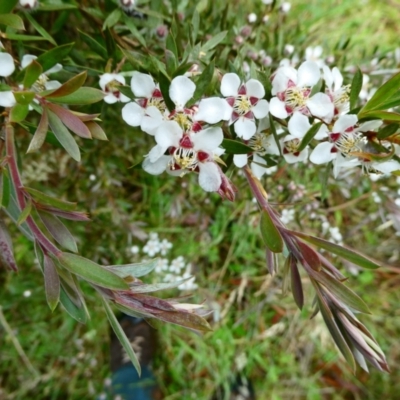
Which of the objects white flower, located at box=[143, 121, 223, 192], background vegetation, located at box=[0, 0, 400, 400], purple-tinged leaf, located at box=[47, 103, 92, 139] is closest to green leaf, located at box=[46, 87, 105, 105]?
purple-tinged leaf, located at box=[47, 103, 92, 139]

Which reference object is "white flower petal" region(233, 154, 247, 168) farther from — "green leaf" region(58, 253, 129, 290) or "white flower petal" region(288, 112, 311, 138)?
"green leaf" region(58, 253, 129, 290)

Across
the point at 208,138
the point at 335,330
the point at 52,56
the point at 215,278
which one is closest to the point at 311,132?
the point at 208,138

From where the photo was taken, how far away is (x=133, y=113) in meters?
0.67

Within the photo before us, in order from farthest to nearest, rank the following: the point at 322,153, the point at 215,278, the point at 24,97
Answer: the point at 215,278 → the point at 322,153 → the point at 24,97

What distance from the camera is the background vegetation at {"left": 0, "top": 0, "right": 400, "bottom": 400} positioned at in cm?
134

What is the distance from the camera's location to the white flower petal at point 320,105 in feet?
2.20

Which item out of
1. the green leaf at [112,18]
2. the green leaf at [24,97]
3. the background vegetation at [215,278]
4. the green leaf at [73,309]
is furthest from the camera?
the background vegetation at [215,278]

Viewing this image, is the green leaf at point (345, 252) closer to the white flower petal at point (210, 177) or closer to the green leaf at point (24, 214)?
the white flower petal at point (210, 177)

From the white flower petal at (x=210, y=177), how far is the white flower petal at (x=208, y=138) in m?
0.02

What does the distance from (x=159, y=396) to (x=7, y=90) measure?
153cm

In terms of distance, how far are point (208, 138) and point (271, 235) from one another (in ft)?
0.52

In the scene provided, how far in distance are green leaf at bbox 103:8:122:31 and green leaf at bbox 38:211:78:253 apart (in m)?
0.34

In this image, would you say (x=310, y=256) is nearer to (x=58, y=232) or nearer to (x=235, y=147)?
(x=235, y=147)

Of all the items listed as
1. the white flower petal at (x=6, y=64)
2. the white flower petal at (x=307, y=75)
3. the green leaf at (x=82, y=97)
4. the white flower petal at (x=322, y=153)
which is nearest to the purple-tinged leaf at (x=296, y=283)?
the white flower petal at (x=322, y=153)
